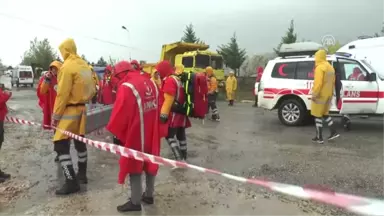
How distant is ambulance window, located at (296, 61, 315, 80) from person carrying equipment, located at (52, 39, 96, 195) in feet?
24.7

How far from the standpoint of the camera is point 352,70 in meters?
11.4

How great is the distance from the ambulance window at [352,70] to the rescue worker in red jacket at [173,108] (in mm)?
5762

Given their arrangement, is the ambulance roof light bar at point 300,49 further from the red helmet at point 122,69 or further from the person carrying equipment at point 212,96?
the red helmet at point 122,69

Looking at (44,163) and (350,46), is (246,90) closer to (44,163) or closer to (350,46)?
(350,46)

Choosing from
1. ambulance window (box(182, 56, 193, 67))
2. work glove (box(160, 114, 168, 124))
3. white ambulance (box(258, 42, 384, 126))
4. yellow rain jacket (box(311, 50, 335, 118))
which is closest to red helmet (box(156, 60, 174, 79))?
work glove (box(160, 114, 168, 124))

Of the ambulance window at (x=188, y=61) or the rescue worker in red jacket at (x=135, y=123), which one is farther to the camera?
the ambulance window at (x=188, y=61)

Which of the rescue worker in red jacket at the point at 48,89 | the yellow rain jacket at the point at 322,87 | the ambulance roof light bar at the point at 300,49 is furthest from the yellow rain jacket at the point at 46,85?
the ambulance roof light bar at the point at 300,49

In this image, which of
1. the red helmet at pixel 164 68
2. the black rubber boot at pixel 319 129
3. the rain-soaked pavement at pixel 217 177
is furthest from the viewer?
the black rubber boot at pixel 319 129

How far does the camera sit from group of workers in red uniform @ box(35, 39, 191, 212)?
186 inches

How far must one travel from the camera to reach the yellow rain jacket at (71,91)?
18.2ft

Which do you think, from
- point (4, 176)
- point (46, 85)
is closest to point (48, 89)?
point (46, 85)

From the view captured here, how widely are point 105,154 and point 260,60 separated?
40.3 m

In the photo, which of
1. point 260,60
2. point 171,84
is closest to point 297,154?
point 171,84

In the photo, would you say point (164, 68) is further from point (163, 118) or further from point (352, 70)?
point (352, 70)
